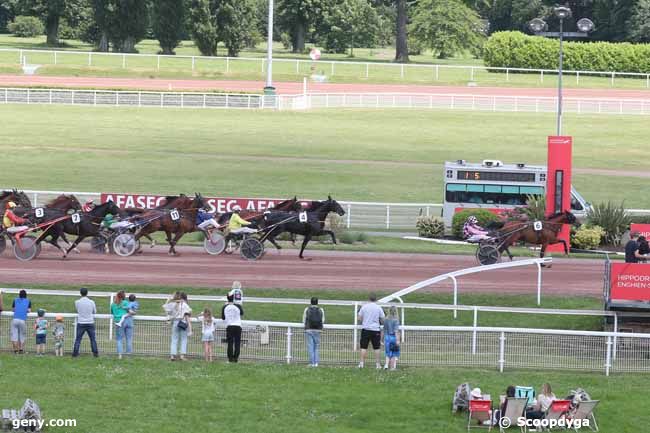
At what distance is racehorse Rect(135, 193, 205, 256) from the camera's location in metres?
25.4

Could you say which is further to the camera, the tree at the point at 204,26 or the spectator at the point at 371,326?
the tree at the point at 204,26

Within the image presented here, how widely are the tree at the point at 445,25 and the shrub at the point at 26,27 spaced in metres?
27.7

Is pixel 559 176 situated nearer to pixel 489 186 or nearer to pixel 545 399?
pixel 489 186

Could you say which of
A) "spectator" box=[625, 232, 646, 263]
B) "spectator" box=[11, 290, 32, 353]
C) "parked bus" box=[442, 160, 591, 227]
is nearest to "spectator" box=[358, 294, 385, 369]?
"spectator" box=[11, 290, 32, 353]

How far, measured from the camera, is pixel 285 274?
941 inches

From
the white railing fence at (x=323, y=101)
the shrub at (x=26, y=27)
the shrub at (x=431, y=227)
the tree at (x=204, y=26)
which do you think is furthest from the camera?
the shrub at (x=26, y=27)

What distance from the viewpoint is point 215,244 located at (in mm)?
25891

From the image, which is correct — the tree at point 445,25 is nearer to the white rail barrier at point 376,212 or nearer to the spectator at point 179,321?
the white rail barrier at point 376,212

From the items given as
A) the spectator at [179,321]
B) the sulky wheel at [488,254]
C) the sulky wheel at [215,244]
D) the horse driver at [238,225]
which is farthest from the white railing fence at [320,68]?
the spectator at [179,321]

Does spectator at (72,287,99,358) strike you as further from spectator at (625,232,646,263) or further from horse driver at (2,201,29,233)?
spectator at (625,232,646,263)

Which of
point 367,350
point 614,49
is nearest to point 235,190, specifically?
point 367,350

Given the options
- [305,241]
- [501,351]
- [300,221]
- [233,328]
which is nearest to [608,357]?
[501,351]

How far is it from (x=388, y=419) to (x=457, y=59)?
74.3m

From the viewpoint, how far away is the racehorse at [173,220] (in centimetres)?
2538
